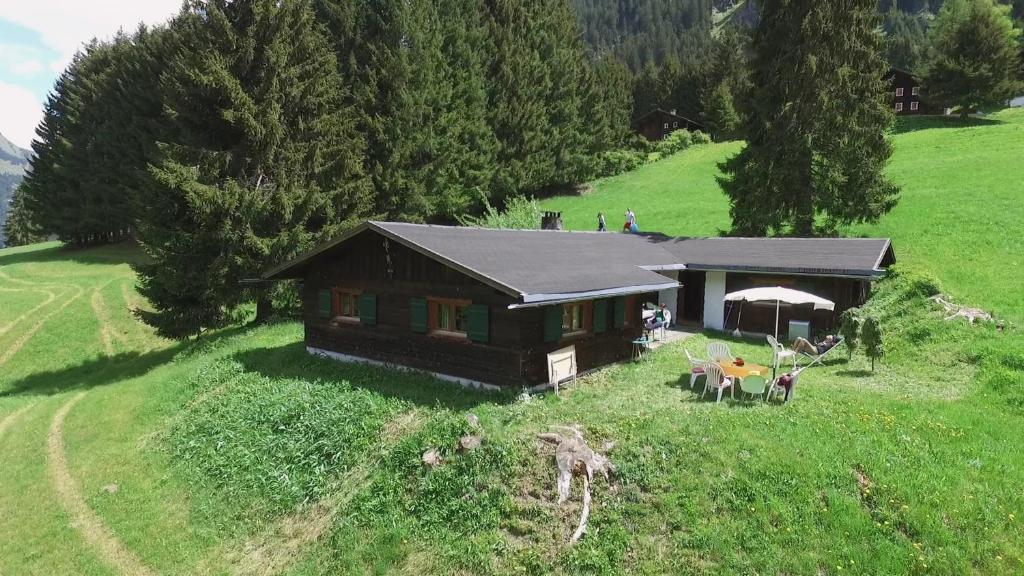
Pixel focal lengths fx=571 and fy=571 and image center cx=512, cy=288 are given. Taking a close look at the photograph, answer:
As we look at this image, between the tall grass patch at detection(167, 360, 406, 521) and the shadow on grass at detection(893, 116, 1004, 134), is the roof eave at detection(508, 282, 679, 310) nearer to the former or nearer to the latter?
the tall grass patch at detection(167, 360, 406, 521)

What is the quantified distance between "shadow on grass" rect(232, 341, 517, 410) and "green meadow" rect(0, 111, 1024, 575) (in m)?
0.09

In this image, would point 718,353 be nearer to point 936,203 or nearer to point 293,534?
point 293,534

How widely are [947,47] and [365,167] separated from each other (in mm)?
56675

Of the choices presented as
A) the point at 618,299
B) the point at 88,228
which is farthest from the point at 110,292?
the point at 618,299

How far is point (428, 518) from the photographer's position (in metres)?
9.76

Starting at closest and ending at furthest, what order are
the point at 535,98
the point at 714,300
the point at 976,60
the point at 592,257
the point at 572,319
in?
the point at 572,319 → the point at 592,257 → the point at 714,300 → the point at 535,98 → the point at 976,60

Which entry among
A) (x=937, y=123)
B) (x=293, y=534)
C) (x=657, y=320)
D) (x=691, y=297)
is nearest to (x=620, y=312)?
(x=657, y=320)

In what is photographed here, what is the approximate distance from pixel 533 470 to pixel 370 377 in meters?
6.74

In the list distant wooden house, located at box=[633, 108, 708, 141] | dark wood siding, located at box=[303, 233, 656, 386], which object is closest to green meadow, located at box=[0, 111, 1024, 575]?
dark wood siding, located at box=[303, 233, 656, 386]

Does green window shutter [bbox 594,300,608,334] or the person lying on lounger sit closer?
green window shutter [bbox 594,300,608,334]

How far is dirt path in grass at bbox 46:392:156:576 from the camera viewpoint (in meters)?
10.2

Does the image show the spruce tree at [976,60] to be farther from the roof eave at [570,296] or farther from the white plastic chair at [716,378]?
the white plastic chair at [716,378]

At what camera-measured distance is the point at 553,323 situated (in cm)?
1403

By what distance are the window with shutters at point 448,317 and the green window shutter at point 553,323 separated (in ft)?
6.53
